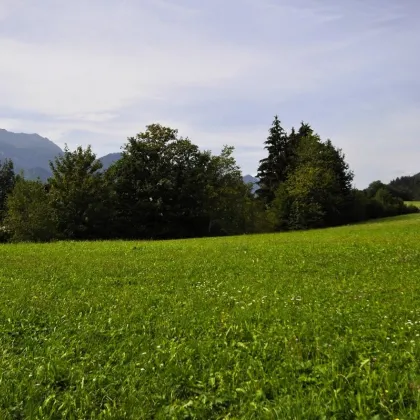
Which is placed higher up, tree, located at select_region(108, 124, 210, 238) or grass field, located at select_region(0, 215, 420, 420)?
tree, located at select_region(108, 124, 210, 238)

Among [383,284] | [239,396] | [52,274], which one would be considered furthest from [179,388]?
[52,274]

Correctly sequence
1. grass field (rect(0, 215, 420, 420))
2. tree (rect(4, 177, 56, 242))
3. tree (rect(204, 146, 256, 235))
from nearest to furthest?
grass field (rect(0, 215, 420, 420)) < tree (rect(4, 177, 56, 242)) < tree (rect(204, 146, 256, 235))

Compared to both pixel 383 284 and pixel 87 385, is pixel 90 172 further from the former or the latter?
pixel 87 385

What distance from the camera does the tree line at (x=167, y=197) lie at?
128 ft

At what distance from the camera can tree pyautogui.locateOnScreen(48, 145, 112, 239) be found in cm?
3962

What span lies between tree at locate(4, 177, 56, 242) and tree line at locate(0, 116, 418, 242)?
0.28 feet

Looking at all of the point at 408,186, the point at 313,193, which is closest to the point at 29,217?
the point at 313,193

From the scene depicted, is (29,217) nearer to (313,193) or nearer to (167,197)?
(167,197)

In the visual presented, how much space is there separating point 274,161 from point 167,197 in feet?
82.9

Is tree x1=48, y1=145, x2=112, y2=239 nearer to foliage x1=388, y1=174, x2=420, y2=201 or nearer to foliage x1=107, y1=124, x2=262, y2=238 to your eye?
foliage x1=107, y1=124, x2=262, y2=238

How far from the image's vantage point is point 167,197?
47.2 m

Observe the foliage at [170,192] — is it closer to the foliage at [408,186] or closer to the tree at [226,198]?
the tree at [226,198]

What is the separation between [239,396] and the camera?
4145 millimetres

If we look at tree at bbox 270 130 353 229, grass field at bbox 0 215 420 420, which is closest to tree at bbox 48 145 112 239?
tree at bbox 270 130 353 229
